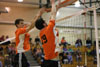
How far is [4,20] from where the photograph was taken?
16.1 m

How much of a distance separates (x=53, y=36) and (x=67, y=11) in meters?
15.8

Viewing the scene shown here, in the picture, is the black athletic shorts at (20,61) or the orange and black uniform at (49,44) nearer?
the orange and black uniform at (49,44)

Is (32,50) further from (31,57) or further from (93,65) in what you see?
(93,65)

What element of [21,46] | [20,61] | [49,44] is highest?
[49,44]

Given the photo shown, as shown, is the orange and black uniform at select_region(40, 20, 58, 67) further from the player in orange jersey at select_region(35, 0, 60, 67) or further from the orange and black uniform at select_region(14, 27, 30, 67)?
the orange and black uniform at select_region(14, 27, 30, 67)

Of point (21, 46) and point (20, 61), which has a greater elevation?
point (21, 46)

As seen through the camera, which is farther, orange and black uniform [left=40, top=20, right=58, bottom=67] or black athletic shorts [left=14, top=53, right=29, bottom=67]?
black athletic shorts [left=14, top=53, right=29, bottom=67]

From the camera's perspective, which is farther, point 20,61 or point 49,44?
point 20,61

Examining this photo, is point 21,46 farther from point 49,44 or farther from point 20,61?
point 49,44

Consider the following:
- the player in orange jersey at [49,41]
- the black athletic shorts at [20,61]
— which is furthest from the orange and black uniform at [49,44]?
the black athletic shorts at [20,61]

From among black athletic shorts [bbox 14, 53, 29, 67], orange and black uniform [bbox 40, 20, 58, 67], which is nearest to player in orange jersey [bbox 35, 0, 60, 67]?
orange and black uniform [bbox 40, 20, 58, 67]

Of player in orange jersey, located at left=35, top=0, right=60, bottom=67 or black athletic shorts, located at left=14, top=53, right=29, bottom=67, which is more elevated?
player in orange jersey, located at left=35, top=0, right=60, bottom=67

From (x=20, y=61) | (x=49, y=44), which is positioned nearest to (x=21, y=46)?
(x=20, y=61)

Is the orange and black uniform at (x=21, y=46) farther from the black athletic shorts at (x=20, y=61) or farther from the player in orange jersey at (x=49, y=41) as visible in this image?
the player in orange jersey at (x=49, y=41)
